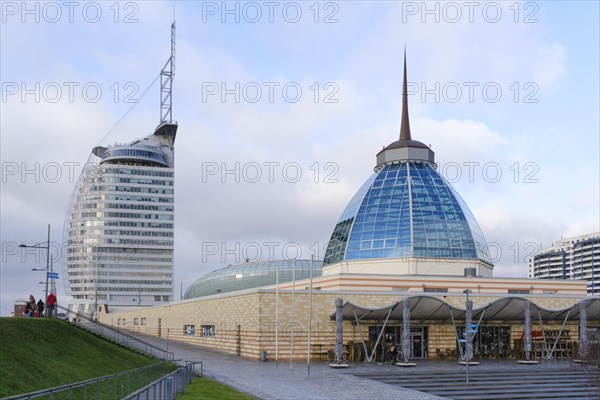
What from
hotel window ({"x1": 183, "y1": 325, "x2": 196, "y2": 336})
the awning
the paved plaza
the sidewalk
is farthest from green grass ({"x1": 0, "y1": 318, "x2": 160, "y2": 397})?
hotel window ({"x1": 183, "y1": 325, "x2": 196, "y2": 336})

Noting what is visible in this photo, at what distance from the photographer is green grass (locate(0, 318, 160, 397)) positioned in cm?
2442

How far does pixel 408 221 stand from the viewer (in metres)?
65.2

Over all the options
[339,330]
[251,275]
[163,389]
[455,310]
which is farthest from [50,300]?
[251,275]

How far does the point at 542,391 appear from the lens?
34688 mm

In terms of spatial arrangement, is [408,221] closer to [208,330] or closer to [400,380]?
[208,330]

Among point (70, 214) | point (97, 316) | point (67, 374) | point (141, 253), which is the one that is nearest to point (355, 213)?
point (67, 374)

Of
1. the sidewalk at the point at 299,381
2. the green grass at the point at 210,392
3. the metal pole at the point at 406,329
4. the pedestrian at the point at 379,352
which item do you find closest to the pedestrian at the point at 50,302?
the sidewalk at the point at 299,381

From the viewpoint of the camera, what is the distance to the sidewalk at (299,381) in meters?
29.8

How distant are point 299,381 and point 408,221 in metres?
32.5

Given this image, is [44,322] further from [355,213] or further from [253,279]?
[253,279]

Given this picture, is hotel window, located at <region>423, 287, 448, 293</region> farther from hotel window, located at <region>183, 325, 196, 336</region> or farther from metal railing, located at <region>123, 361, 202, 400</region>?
metal railing, located at <region>123, 361, 202, 400</region>

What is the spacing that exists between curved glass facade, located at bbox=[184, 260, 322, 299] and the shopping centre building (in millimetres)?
19180

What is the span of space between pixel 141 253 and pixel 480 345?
133m

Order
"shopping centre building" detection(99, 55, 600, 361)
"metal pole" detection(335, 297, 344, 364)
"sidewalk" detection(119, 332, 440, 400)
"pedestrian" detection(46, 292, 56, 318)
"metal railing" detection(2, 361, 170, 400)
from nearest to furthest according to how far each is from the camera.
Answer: "metal railing" detection(2, 361, 170, 400) → "sidewalk" detection(119, 332, 440, 400) → "pedestrian" detection(46, 292, 56, 318) → "metal pole" detection(335, 297, 344, 364) → "shopping centre building" detection(99, 55, 600, 361)
